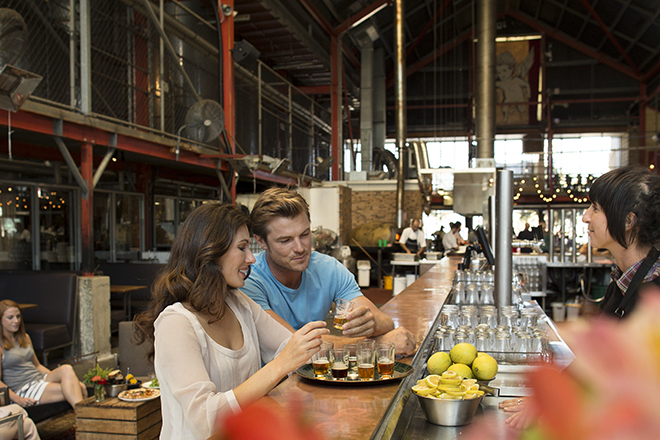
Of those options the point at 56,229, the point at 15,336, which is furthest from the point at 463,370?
the point at 56,229

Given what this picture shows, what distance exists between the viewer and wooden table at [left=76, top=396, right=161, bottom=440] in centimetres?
402

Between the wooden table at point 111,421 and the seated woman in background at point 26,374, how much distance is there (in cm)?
54

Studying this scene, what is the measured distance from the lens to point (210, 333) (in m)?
1.85

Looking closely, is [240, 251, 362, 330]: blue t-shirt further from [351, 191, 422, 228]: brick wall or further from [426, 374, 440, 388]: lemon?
[351, 191, 422, 228]: brick wall

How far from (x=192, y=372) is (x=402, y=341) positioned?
861mm

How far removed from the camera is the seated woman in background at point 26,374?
178 inches

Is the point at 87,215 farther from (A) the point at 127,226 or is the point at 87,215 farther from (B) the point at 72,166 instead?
(A) the point at 127,226

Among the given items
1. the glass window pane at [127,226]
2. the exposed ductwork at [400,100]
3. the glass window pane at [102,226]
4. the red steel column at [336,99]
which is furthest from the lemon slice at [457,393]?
the red steel column at [336,99]

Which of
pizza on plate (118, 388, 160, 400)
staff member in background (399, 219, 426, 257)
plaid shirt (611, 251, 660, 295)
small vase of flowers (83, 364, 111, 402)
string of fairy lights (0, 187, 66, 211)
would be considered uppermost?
string of fairy lights (0, 187, 66, 211)

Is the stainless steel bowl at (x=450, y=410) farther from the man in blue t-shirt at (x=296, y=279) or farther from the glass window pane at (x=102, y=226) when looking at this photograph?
the glass window pane at (x=102, y=226)

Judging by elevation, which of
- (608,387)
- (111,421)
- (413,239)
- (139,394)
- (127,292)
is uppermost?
(608,387)

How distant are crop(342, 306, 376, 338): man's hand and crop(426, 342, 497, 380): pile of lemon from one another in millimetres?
329

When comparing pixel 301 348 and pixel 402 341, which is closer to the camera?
pixel 301 348

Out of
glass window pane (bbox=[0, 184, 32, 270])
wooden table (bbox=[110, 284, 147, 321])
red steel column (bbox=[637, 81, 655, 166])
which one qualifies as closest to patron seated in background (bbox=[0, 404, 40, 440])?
wooden table (bbox=[110, 284, 147, 321])
